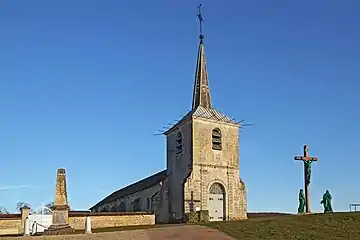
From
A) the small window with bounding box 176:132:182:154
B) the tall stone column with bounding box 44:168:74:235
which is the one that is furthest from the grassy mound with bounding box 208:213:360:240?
the small window with bounding box 176:132:182:154

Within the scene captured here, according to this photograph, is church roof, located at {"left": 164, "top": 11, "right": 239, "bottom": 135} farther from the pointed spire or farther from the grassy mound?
the grassy mound

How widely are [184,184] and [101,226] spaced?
24.3 ft

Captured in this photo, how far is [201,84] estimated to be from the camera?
44.8 m

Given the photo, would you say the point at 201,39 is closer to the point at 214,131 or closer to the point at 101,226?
the point at 214,131

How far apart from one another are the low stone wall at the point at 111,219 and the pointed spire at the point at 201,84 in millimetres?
11502

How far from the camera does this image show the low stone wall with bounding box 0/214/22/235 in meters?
34.1

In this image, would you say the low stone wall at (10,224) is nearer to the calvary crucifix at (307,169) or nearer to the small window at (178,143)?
the small window at (178,143)

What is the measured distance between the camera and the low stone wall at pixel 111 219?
118 feet

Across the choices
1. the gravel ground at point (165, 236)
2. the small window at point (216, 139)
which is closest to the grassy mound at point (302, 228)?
the gravel ground at point (165, 236)

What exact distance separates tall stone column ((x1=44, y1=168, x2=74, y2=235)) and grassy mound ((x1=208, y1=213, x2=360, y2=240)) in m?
8.47

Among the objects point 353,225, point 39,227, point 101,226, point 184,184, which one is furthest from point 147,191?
point 353,225

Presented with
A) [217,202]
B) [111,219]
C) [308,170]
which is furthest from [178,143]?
[308,170]

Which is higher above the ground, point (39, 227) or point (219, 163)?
point (219, 163)

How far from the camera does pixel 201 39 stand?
46.2 m
